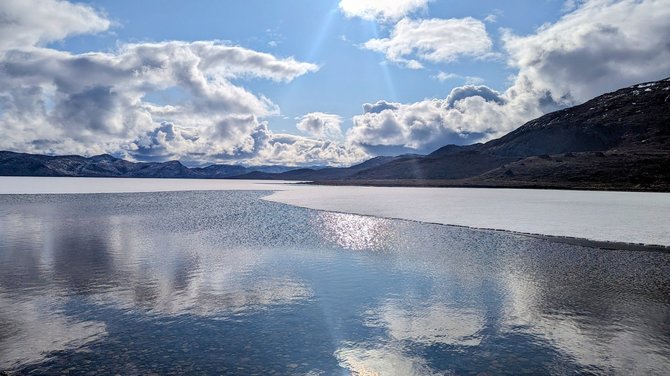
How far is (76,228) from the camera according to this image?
36.4 meters

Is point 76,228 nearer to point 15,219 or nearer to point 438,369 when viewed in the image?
point 15,219

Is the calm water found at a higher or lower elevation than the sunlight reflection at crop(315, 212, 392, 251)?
lower

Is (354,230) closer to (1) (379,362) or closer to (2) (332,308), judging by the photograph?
(2) (332,308)

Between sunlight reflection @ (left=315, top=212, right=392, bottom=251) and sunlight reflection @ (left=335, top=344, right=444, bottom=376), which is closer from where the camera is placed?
sunlight reflection @ (left=335, top=344, right=444, bottom=376)

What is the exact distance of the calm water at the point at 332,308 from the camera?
10781 mm

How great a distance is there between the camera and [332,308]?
1511cm

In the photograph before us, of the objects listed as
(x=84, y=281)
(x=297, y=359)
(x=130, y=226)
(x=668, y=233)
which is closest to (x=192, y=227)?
(x=130, y=226)

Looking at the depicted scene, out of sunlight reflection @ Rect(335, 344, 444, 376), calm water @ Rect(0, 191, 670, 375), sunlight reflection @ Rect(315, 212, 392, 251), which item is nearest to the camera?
sunlight reflection @ Rect(335, 344, 444, 376)

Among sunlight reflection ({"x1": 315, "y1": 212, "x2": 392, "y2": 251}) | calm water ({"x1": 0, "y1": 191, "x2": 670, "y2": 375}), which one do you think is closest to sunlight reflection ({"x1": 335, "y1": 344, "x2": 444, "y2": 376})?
calm water ({"x1": 0, "y1": 191, "x2": 670, "y2": 375})

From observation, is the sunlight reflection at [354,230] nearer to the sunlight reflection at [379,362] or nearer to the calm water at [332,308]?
the calm water at [332,308]

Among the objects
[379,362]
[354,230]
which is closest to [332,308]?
[379,362]

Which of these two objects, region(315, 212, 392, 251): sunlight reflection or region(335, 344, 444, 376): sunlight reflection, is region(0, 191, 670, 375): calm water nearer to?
region(335, 344, 444, 376): sunlight reflection

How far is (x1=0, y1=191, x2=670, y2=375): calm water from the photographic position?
10.8 m

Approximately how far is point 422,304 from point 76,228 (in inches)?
1295
